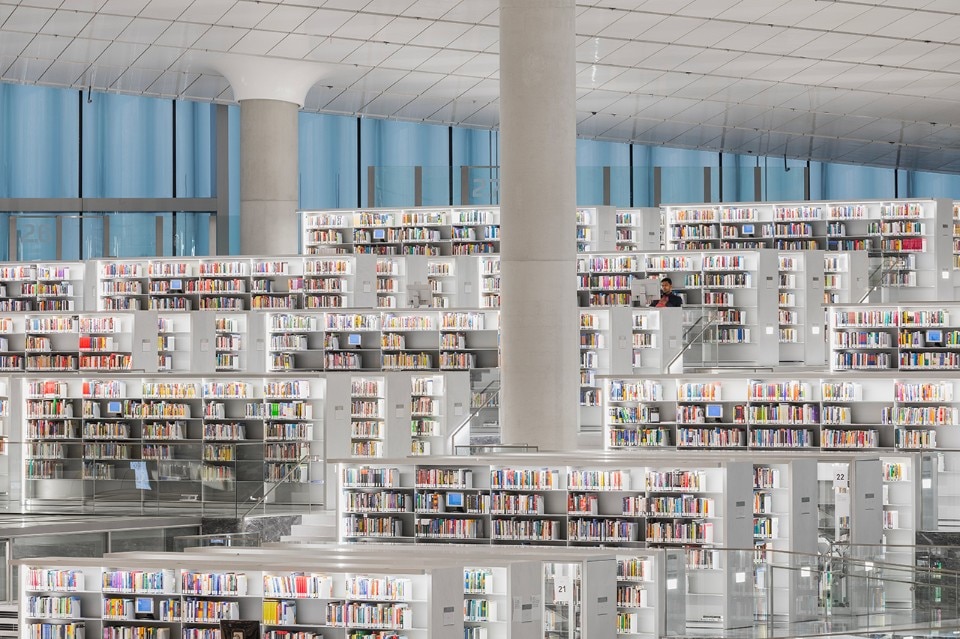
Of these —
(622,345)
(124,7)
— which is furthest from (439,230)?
(124,7)

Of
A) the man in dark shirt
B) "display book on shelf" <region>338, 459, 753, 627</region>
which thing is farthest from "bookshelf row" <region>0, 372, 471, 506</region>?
the man in dark shirt

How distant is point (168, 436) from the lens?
1747 centimetres

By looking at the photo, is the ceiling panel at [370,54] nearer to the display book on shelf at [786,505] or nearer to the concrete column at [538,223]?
the concrete column at [538,223]

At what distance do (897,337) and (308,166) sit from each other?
45.9 feet

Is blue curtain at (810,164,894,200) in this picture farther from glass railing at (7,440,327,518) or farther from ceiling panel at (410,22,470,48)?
glass railing at (7,440,327,518)

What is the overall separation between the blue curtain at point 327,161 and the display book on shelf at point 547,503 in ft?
48.5

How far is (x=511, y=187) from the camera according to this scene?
1567cm

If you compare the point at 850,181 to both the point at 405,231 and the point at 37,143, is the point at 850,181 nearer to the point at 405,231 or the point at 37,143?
the point at 405,231

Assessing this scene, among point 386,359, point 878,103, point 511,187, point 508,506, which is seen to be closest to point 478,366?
point 386,359

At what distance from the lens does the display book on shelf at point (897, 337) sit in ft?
56.5

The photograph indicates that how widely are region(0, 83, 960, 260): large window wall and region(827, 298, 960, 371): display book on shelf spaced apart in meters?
5.85

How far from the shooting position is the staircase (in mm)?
14788

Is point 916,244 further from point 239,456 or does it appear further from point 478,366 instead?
point 239,456

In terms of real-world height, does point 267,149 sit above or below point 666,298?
above
